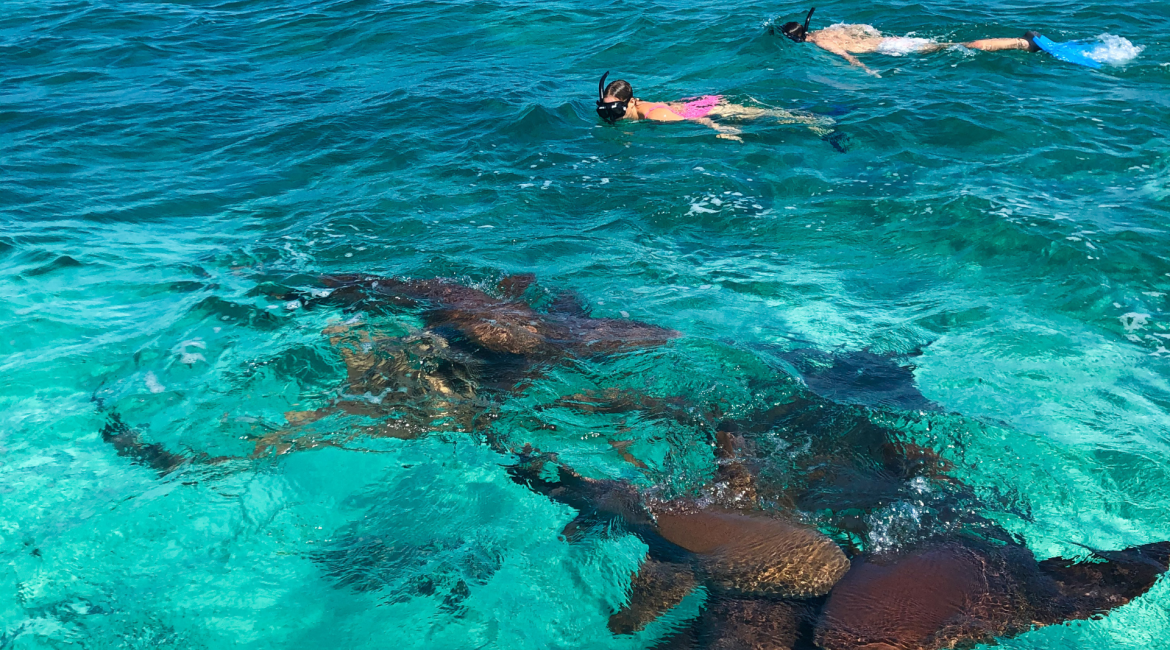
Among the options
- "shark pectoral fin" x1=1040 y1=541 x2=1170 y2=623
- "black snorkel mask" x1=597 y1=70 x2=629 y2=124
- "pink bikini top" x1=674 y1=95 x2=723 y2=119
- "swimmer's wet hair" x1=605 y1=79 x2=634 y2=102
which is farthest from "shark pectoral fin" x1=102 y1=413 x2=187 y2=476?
"pink bikini top" x1=674 y1=95 x2=723 y2=119

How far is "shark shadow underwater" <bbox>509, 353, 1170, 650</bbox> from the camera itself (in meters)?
3.60

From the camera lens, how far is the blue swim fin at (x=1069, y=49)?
11.5m

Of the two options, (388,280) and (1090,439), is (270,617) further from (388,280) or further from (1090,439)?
(1090,439)

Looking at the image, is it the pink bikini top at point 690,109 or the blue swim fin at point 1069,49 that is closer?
the pink bikini top at point 690,109

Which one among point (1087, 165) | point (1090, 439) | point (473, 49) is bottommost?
point (1090, 439)

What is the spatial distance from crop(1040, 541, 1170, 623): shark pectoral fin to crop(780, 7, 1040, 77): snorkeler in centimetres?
976

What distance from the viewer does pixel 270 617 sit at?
4.24 meters

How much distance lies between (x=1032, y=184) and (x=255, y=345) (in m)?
8.02

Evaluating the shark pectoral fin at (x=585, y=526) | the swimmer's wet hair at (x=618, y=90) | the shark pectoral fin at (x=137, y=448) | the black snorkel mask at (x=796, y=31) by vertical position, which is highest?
the black snorkel mask at (x=796, y=31)

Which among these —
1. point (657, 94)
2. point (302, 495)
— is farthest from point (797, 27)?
point (302, 495)

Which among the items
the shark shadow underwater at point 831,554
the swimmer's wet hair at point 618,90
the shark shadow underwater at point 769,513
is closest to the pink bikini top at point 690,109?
the swimmer's wet hair at point 618,90

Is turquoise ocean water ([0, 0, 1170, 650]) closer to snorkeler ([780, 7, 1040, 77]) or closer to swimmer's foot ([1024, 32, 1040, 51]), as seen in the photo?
swimmer's foot ([1024, 32, 1040, 51])

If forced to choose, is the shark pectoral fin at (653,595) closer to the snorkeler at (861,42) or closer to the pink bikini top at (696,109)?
the pink bikini top at (696,109)

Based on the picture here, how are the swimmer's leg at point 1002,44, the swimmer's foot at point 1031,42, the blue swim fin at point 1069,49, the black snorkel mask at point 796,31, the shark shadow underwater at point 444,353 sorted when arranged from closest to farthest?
the shark shadow underwater at point 444,353
the blue swim fin at point 1069,49
the swimmer's foot at point 1031,42
the swimmer's leg at point 1002,44
the black snorkel mask at point 796,31
